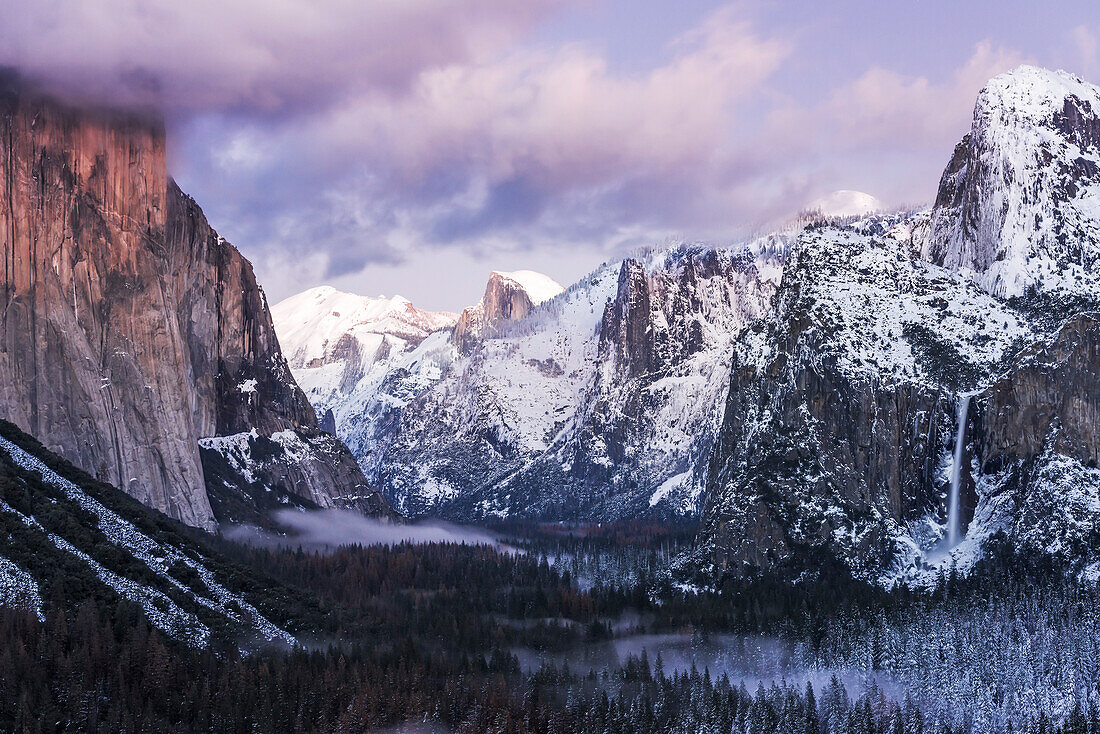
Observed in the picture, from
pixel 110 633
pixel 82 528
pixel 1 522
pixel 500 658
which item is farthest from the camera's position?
pixel 500 658

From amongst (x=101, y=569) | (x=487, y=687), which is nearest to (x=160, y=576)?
(x=101, y=569)

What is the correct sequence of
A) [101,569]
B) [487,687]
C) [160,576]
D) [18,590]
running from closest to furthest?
[18,590] → [487,687] → [101,569] → [160,576]

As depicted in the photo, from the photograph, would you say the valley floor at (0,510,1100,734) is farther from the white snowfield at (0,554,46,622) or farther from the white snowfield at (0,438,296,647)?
the white snowfield at (0,438,296,647)

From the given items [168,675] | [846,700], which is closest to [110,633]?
[168,675]

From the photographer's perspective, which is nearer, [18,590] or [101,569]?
[18,590]

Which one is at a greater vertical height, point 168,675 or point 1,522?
point 1,522

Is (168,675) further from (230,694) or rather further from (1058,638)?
(1058,638)

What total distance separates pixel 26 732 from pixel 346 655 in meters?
63.8

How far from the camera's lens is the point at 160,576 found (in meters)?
181

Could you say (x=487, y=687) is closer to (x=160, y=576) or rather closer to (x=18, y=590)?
(x=160, y=576)

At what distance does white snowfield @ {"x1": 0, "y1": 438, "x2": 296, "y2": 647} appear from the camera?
169 metres

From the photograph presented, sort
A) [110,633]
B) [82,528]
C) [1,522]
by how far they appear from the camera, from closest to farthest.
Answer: [110,633], [1,522], [82,528]

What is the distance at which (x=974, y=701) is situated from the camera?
177m

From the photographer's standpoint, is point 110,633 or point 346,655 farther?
point 346,655
